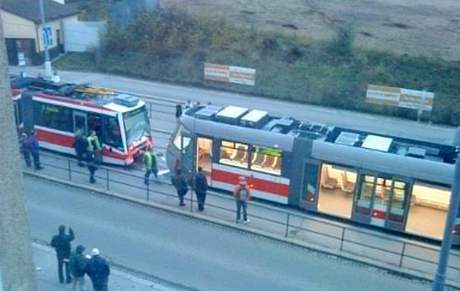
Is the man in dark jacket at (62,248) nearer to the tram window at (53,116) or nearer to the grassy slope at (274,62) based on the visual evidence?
the tram window at (53,116)

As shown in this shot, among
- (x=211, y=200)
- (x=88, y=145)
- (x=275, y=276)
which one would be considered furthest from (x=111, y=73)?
(x=275, y=276)

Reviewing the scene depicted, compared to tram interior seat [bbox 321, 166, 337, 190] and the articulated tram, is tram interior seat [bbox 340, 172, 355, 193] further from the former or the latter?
tram interior seat [bbox 321, 166, 337, 190]

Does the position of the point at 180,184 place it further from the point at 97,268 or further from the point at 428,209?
the point at 428,209

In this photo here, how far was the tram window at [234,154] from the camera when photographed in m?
16.2

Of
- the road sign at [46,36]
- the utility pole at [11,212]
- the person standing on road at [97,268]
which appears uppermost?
the utility pole at [11,212]

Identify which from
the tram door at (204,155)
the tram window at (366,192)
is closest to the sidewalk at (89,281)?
the tram door at (204,155)

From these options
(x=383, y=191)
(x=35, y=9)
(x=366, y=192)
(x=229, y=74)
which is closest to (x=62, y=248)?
(x=366, y=192)

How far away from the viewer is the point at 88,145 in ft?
57.3

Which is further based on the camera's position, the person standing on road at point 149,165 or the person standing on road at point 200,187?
the person standing on road at point 149,165

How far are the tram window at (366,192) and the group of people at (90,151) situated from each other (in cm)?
807

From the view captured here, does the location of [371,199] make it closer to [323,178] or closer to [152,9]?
[323,178]

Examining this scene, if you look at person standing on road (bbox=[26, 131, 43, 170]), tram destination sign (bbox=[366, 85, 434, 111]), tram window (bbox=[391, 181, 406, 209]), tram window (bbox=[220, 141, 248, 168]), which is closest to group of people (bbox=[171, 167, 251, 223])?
tram window (bbox=[220, 141, 248, 168])

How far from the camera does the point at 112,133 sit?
18156mm

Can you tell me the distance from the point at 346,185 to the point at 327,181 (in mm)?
538
